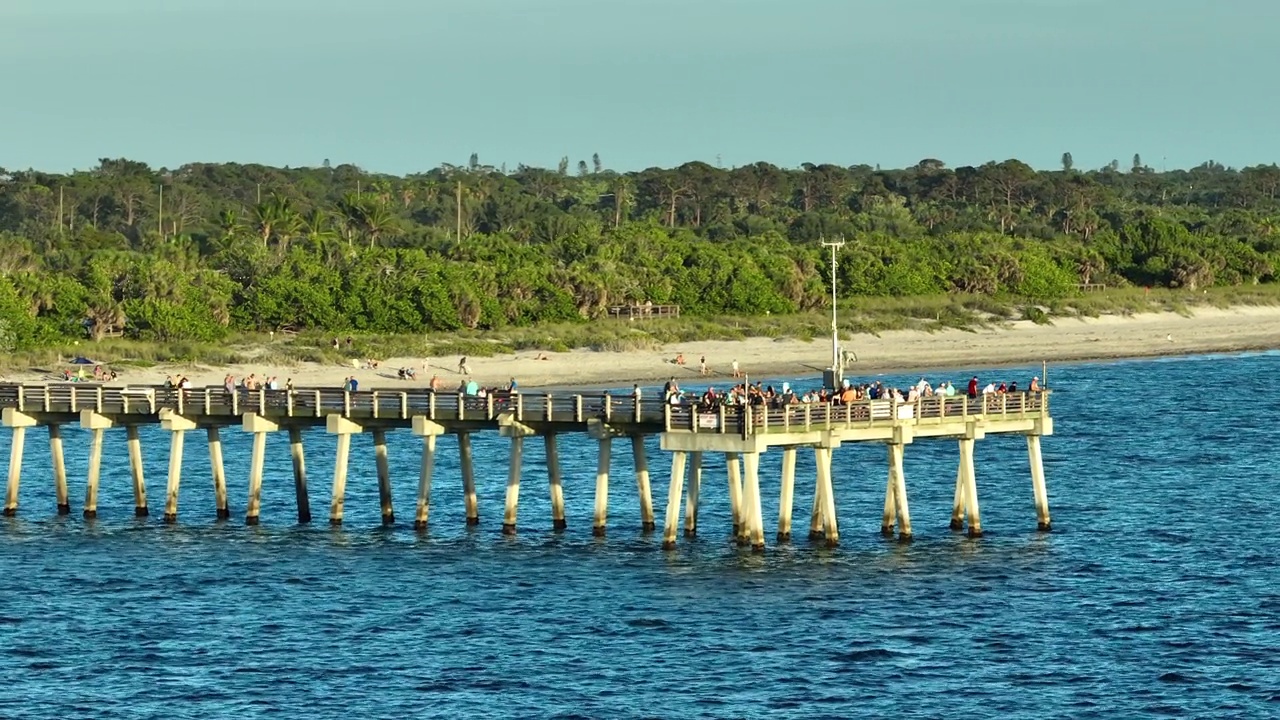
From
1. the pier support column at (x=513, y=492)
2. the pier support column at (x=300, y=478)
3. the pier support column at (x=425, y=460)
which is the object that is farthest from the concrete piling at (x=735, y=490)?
the pier support column at (x=300, y=478)

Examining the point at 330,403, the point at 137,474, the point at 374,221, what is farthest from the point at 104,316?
the point at 330,403

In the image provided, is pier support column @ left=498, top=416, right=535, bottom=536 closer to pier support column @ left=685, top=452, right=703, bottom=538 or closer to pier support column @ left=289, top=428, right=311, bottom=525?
pier support column @ left=685, top=452, right=703, bottom=538

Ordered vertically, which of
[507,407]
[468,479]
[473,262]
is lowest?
[468,479]

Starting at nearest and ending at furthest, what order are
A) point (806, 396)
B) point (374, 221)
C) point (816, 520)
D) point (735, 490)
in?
point (735, 490), point (806, 396), point (816, 520), point (374, 221)

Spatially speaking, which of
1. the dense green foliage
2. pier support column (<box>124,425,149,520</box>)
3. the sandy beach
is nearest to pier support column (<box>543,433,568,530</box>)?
pier support column (<box>124,425,149,520</box>)

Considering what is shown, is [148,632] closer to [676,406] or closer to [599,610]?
[599,610]

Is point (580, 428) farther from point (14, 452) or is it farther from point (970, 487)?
point (14, 452)

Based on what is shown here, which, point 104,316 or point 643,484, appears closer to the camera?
point 643,484

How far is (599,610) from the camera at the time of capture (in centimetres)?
5088

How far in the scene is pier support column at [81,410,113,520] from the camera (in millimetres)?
63438

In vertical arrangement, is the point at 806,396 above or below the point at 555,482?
above

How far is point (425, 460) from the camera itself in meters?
60.2

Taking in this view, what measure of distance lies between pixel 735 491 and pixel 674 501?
1.43 meters

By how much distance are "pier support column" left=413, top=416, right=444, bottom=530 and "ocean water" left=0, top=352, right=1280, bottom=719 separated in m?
0.82
